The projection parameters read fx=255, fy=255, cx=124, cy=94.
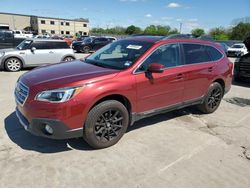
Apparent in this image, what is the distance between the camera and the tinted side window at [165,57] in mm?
4410

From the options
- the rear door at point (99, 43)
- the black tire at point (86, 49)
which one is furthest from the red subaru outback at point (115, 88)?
the rear door at point (99, 43)

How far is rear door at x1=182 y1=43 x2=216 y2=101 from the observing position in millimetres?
5059

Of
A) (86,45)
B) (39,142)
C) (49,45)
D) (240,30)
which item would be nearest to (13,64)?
(49,45)

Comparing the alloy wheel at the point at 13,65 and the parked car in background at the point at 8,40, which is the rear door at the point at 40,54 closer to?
the alloy wheel at the point at 13,65

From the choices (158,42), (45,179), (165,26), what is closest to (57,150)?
(45,179)

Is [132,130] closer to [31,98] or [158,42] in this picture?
[158,42]

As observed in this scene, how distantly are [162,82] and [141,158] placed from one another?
143cm

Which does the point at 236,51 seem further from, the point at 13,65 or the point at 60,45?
the point at 13,65

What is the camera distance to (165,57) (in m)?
4.72

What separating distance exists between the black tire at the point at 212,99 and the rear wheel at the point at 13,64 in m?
8.54

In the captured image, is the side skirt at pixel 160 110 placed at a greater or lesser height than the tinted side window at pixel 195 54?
lesser

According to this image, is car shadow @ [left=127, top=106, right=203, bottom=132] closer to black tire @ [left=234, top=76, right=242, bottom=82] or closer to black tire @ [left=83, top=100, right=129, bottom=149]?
black tire @ [left=83, top=100, right=129, bottom=149]

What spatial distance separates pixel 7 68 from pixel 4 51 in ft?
2.46

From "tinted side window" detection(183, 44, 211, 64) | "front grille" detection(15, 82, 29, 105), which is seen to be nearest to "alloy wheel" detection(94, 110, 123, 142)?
"front grille" detection(15, 82, 29, 105)
